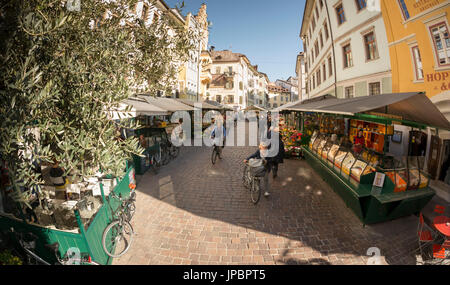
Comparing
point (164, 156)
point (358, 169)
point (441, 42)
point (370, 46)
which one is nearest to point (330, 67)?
point (370, 46)

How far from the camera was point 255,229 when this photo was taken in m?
4.58

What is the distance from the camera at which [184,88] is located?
2250 cm

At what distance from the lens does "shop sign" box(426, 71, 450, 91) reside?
5.95 meters

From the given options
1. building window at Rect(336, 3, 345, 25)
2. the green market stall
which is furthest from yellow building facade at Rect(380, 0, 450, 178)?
building window at Rect(336, 3, 345, 25)

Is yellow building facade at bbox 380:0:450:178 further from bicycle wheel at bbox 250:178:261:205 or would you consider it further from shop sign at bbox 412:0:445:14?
bicycle wheel at bbox 250:178:261:205

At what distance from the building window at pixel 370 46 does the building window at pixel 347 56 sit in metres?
1.57

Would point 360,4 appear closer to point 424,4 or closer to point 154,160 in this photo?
point 424,4

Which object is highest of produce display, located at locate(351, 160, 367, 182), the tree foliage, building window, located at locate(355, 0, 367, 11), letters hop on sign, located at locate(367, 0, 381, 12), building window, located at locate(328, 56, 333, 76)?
building window, located at locate(355, 0, 367, 11)

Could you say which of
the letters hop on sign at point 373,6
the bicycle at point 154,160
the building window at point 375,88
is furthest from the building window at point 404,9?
the bicycle at point 154,160

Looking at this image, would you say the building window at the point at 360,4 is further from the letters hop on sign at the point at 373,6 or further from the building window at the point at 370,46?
the building window at the point at 370,46

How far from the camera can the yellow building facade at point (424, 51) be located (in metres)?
6.07

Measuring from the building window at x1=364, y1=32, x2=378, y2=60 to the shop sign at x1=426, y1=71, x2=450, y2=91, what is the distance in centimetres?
462

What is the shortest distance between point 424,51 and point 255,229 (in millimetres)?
8708
